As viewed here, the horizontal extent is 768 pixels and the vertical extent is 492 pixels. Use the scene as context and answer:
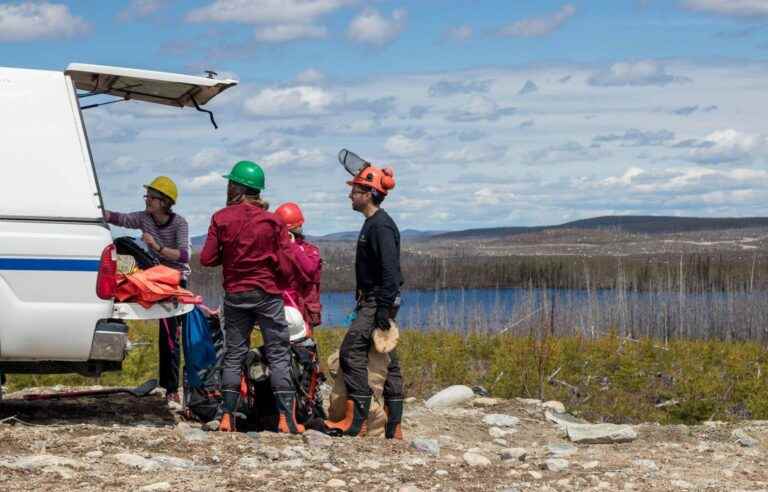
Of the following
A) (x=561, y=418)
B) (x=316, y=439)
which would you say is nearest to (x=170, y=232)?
(x=316, y=439)

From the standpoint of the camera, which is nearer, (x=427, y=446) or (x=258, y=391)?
(x=427, y=446)

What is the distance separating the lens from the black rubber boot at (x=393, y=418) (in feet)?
28.9

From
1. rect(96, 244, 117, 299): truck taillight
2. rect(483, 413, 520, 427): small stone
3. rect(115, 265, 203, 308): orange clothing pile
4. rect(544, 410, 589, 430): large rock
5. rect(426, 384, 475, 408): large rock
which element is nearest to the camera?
rect(96, 244, 117, 299): truck taillight

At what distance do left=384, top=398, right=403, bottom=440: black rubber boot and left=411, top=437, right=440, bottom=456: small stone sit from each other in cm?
57

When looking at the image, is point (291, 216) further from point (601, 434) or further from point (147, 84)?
point (601, 434)

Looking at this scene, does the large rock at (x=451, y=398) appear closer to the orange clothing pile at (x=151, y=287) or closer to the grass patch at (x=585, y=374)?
the grass patch at (x=585, y=374)

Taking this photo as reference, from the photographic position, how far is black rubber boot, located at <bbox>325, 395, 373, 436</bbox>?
28.1 feet

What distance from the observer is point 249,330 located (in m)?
8.38

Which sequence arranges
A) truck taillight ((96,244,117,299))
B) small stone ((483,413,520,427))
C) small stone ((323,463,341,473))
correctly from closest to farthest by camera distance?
small stone ((323,463,341,473))
truck taillight ((96,244,117,299))
small stone ((483,413,520,427))

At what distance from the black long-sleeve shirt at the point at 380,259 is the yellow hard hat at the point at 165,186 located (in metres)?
1.57

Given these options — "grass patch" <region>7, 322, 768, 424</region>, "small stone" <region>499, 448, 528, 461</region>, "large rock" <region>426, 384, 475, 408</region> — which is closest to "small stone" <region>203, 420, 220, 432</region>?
"small stone" <region>499, 448, 528, 461</region>

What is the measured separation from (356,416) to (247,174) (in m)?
1.89

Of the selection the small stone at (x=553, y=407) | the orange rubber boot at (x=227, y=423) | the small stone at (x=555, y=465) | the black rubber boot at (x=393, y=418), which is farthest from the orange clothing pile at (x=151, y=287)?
the small stone at (x=553, y=407)

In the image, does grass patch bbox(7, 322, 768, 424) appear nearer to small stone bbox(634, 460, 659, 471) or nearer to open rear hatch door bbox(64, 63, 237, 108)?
open rear hatch door bbox(64, 63, 237, 108)
